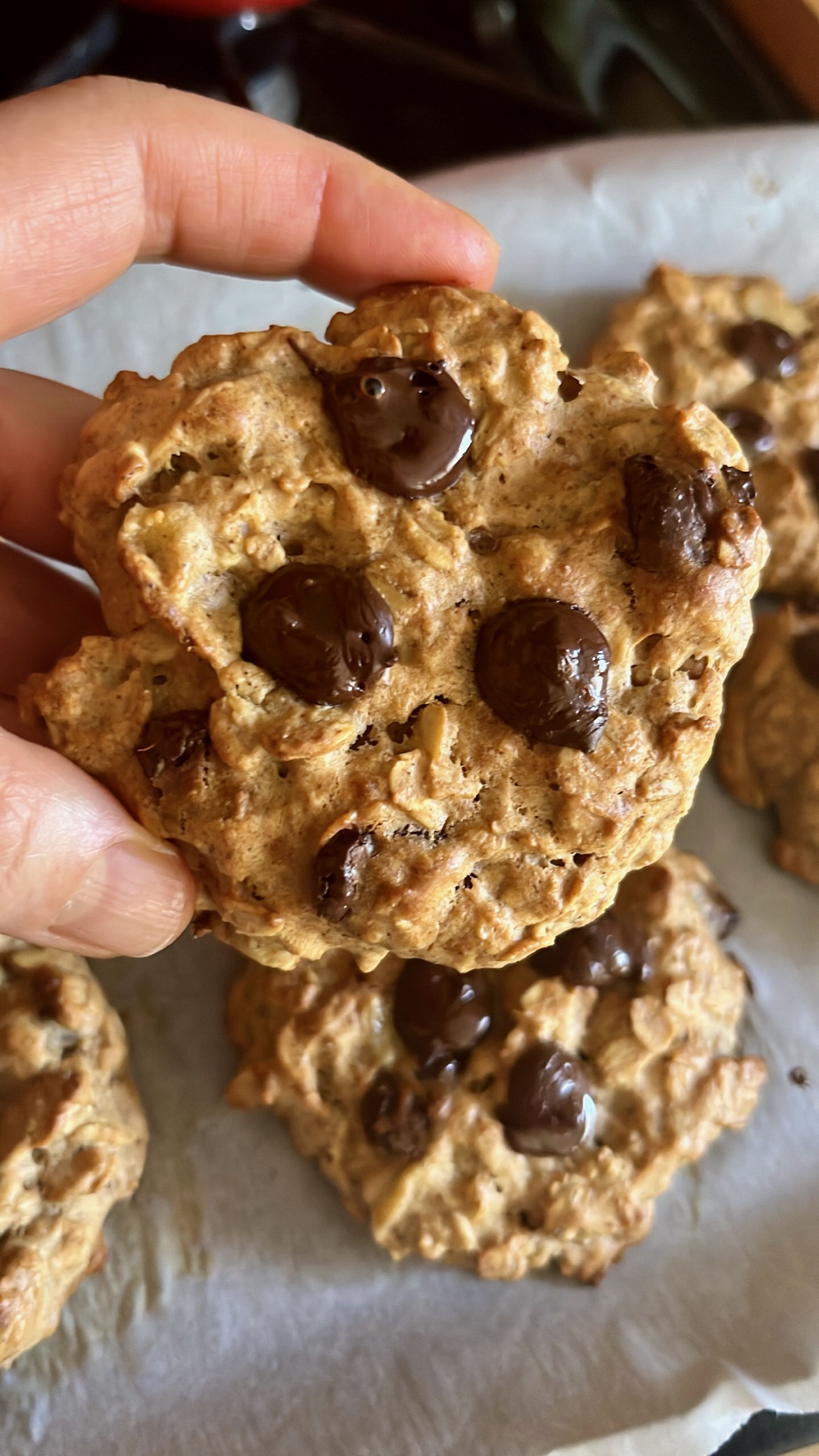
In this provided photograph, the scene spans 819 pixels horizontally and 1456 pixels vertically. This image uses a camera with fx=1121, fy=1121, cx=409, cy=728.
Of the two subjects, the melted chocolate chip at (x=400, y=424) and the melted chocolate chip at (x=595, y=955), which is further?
the melted chocolate chip at (x=595, y=955)

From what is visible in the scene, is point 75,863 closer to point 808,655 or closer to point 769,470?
point 808,655

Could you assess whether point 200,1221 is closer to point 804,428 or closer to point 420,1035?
point 420,1035

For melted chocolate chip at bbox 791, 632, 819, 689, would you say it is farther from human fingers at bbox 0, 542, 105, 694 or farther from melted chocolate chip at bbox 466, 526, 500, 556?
human fingers at bbox 0, 542, 105, 694

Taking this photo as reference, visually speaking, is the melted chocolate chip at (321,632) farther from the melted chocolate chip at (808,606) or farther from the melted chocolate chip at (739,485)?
the melted chocolate chip at (808,606)

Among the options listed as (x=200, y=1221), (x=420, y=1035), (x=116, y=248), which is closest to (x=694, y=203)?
(x=116, y=248)

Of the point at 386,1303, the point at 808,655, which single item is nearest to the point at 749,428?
the point at 808,655

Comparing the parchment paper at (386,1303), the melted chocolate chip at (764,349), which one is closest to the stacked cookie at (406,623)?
the parchment paper at (386,1303)
